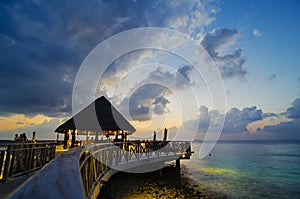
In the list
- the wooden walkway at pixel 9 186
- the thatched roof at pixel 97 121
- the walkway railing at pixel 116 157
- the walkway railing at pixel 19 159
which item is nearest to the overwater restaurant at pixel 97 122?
the thatched roof at pixel 97 121

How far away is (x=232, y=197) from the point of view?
15.3 m

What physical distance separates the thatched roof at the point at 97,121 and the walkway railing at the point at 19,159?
23.8 ft

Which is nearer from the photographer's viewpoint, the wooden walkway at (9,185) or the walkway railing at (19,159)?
the wooden walkway at (9,185)

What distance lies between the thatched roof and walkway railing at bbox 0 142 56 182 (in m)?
7.24

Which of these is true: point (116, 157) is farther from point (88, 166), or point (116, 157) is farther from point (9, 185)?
point (9, 185)

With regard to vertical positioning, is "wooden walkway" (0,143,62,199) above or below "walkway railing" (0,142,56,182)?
below

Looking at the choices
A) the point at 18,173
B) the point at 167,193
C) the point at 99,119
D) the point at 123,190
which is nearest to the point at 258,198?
the point at 167,193

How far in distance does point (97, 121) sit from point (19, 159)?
9.98 meters

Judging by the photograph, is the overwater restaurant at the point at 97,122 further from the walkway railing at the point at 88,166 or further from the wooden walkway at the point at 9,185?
the wooden walkway at the point at 9,185

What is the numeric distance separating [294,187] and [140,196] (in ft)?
58.2

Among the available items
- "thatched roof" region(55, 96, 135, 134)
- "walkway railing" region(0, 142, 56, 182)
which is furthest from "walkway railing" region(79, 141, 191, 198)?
"thatched roof" region(55, 96, 135, 134)

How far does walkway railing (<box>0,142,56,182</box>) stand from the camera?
6180mm

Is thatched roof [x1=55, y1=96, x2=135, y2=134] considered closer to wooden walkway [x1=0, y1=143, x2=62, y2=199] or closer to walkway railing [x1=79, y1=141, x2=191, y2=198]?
walkway railing [x1=79, y1=141, x2=191, y2=198]

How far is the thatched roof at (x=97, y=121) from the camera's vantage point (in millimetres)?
16719
